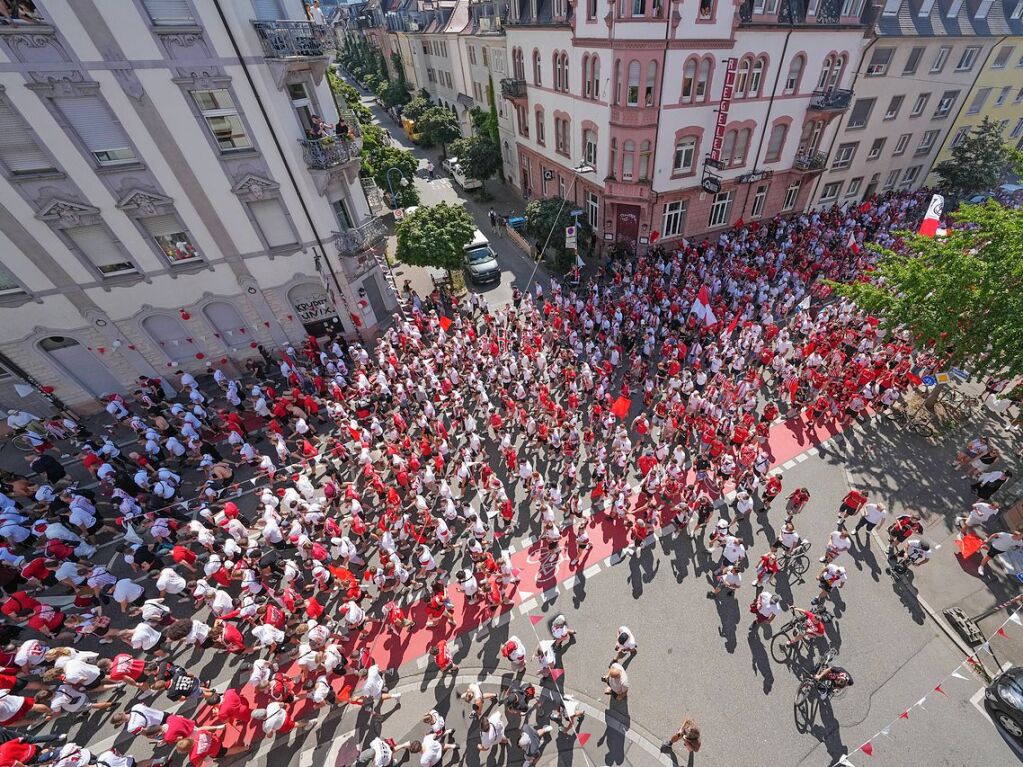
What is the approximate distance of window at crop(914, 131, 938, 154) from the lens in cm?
3421

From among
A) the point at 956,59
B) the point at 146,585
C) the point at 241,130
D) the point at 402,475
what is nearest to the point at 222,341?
the point at 241,130

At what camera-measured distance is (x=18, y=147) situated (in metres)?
15.0

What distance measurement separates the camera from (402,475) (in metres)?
14.6

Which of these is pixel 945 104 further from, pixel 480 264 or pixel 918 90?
pixel 480 264

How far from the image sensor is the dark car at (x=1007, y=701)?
9617 mm

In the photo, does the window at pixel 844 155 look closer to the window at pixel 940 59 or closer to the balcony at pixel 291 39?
the window at pixel 940 59

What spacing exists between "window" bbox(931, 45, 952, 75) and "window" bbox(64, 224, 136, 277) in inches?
2005

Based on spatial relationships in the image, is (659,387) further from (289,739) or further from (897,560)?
(289,739)

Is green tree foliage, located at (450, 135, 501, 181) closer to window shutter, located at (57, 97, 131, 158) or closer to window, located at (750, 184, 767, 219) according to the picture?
window, located at (750, 184, 767, 219)

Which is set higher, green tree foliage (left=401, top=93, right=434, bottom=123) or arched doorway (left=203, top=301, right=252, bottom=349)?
green tree foliage (left=401, top=93, right=434, bottom=123)

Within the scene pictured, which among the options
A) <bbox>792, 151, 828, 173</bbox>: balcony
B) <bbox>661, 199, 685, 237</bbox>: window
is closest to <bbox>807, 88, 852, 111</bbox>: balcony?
<bbox>792, 151, 828, 173</bbox>: balcony

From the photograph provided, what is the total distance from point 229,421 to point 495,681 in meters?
13.6

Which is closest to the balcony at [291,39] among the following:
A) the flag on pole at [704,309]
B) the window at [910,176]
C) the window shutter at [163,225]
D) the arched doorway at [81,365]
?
the window shutter at [163,225]

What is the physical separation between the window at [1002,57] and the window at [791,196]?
17508 millimetres
